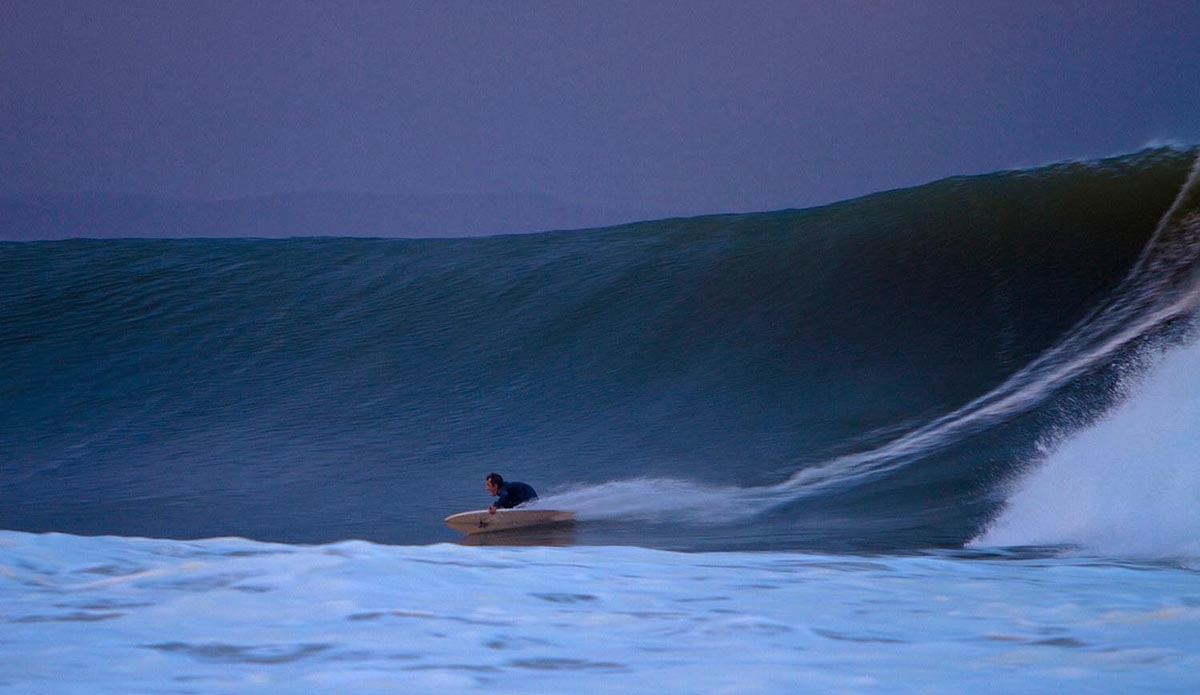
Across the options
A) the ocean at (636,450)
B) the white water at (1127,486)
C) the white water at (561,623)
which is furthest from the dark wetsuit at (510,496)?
the white water at (1127,486)

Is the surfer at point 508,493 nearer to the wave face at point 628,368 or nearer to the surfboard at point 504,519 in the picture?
the surfboard at point 504,519

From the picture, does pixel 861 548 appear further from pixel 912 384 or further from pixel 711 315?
pixel 711 315

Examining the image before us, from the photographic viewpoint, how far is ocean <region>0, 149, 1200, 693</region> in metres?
2.45

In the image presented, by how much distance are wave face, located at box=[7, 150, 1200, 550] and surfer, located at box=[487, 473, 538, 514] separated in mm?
306

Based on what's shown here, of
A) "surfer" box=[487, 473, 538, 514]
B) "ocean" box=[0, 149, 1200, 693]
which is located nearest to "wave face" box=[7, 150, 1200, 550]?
"ocean" box=[0, 149, 1200, 693]

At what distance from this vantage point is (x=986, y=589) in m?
3.16

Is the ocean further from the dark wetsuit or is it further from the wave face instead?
the dark wetsuit

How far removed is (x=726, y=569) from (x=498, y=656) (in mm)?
1380

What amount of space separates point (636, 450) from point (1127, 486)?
8.94 ft

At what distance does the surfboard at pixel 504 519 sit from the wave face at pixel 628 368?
5.1 inches

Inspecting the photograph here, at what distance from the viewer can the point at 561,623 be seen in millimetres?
2691

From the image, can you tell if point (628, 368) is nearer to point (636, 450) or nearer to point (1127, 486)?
point (636, 450)

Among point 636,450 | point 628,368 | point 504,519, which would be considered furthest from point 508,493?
point 628,368

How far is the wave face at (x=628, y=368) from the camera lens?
5.65m
